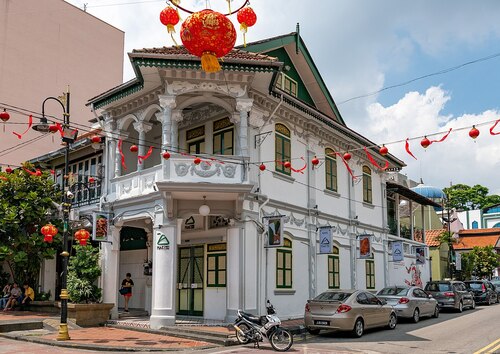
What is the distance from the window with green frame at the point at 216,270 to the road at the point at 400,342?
12.4ft

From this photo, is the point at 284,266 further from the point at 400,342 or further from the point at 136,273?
the point at 136,273

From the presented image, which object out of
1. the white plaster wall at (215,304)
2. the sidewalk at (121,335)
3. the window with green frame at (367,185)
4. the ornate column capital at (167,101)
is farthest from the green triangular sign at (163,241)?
the window with green frame at (367,185)

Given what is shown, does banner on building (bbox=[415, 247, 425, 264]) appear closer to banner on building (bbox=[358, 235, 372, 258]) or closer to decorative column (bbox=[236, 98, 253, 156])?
banner on building (bbox=[358, 235, 372, 258])

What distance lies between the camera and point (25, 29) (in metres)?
34.1

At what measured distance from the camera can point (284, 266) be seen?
19.9 metres

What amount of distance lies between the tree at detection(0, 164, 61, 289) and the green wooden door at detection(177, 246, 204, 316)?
6435mm

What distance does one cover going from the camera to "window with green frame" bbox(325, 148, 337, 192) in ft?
77.2

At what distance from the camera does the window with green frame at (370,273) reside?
26000 mm

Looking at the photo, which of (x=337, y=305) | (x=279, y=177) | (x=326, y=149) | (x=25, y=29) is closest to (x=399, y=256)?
(x=326, y=149)

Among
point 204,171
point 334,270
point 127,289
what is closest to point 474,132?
point 204,171

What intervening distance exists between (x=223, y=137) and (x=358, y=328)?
8122 mm

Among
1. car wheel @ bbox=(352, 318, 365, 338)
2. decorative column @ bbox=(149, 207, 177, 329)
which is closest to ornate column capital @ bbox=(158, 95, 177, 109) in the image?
decorative column @ bbox=(149, 207, 177, 329)

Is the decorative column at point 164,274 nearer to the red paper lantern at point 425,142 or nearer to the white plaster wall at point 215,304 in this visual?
the white plaster wall at point 215,304

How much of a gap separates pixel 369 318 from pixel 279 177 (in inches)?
243
